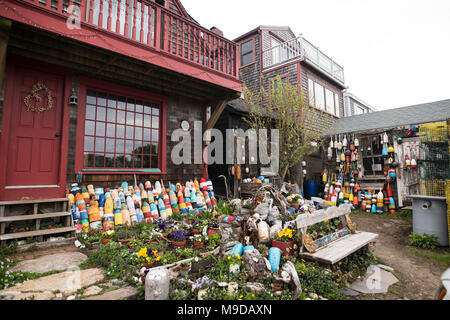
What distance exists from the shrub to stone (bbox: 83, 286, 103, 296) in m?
5.98

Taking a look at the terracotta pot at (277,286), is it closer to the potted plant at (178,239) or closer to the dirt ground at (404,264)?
the dirt ground at (404,264)

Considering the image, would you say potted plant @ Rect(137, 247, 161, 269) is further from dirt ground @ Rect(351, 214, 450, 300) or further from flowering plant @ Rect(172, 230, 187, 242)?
dirt ground @ Rect(351, 214, 450, 300)

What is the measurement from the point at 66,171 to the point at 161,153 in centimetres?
228

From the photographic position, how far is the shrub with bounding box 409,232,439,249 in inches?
175

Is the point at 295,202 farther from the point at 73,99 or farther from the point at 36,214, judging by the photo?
the point at 73,99

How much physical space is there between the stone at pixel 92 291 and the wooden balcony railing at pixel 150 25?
4266 millimetres

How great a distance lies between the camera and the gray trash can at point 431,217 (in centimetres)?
444

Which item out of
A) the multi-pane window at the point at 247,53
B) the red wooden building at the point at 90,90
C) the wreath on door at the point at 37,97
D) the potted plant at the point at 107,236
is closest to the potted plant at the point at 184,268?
the potted plant at the point at 107,236

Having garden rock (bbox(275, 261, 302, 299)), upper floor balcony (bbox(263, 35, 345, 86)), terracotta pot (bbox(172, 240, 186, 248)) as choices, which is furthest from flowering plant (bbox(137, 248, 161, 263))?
upper floor balcony (bbox(263, 35, 345, 86))

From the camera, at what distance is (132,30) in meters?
4.40

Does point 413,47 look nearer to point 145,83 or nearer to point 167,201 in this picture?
point 145,83

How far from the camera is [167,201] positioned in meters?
5.59

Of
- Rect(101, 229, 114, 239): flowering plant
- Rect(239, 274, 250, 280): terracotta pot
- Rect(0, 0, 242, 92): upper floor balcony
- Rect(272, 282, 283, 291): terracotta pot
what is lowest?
Rect(272, 282, 283, 291): terracotta pot

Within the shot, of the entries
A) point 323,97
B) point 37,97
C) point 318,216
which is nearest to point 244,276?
point 318,216
